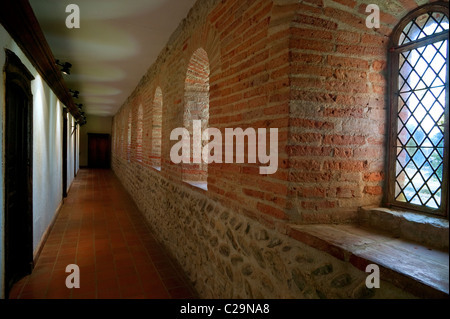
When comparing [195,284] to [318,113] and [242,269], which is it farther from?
[318,113]

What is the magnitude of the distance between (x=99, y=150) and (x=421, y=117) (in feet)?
52.0

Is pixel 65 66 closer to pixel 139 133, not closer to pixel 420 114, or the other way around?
pixel 139 133

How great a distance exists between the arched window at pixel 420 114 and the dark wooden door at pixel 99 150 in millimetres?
15602

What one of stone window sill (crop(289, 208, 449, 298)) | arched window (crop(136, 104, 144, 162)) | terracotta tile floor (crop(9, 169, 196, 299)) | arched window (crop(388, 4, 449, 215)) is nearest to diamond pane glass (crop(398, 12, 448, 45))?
arched window (crop(388, 4, 449, 215))

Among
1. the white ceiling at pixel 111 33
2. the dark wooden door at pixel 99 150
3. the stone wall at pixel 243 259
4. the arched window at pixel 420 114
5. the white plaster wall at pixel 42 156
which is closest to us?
the stone wall at pixel 243 259

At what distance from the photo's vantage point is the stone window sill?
94 centimetres

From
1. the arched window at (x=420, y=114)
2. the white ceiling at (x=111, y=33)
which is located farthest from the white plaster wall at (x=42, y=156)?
the arched window at (x=420, y=114)

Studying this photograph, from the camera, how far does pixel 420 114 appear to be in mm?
1459

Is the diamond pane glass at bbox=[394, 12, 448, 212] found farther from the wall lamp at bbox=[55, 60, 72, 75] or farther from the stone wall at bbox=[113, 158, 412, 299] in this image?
the wall lamp at bbox=[55, 60, 72, 75]

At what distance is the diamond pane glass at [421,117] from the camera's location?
136 centimetres

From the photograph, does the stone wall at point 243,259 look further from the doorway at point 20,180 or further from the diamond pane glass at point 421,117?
the doorway at point 20,180

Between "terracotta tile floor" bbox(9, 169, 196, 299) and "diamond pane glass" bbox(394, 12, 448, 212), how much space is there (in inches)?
88.5

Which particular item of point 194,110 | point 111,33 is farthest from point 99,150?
point 194,110

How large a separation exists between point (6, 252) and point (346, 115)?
283 centimetres
